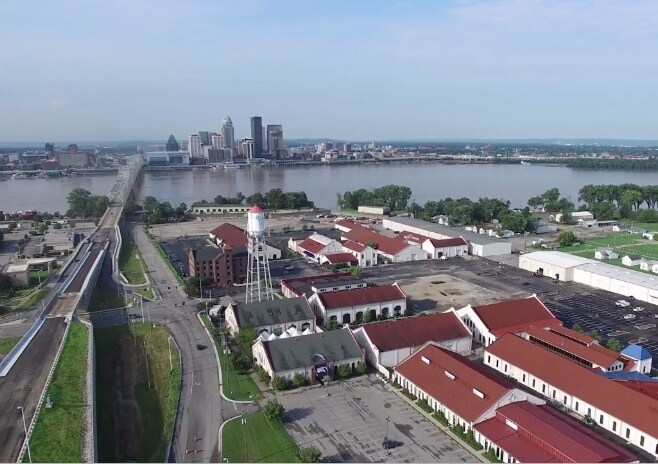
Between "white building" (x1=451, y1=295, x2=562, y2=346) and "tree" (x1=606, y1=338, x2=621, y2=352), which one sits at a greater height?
"white building" (x1=451, y1=295, x2=562, y2=346)

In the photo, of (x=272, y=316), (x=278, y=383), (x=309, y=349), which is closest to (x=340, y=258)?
(x=272, y=316)

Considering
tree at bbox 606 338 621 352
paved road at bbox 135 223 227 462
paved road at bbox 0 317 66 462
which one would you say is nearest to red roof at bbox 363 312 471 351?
tree at bbox 606 338 621 352

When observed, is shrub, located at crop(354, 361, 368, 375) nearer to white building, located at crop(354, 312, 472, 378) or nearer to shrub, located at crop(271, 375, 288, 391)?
white building, located at crop(354, 312, 472, 378)

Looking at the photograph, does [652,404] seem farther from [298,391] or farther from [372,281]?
[372,281]

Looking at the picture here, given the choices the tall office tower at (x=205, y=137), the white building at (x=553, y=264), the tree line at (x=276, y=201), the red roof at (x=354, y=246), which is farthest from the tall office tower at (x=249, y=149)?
the white building at (x=553, y=264)

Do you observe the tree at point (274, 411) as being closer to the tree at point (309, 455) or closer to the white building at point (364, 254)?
the tree at point (309, 455)

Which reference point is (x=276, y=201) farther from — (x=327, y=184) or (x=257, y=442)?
(x=257, y=442)
